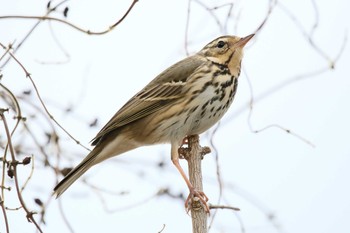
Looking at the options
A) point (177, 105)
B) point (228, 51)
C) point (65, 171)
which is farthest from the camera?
point (228, 51)

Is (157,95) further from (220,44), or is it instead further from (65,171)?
(65,171)

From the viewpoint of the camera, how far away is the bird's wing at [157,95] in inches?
199

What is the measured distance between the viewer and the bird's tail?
4.34 meters

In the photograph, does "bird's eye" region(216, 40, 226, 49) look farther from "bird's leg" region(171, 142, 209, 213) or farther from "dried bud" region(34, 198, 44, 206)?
"dried bud" region(34, 198, 44, 206)

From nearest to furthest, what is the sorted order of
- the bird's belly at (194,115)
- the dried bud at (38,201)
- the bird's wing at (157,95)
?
the dried bud at (38,201), the bird's belly at (194,115), the bird's wing at (157,95)

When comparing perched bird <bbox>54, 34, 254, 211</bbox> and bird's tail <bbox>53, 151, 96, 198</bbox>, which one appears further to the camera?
perched bird <bbox>54, 34, 254, 211</bbox>

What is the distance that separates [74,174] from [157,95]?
106cm

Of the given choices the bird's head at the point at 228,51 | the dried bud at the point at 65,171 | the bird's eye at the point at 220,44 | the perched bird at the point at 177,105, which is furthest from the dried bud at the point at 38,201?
the bird's eye at the point at 220,44

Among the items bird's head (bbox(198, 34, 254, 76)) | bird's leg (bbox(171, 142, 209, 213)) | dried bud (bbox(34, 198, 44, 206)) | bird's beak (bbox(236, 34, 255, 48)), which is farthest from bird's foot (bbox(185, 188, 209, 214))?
bird's beak (bbox(236, 34, 255, 48))

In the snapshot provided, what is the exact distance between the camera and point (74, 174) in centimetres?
448

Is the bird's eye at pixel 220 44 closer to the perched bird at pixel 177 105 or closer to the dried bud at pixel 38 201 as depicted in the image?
the perched bird at pixel 177 105

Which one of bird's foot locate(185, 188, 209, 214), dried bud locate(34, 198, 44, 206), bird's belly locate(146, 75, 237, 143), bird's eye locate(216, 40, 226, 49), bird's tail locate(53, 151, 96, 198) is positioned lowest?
bird's foot locate(185, 188, 209, 214)

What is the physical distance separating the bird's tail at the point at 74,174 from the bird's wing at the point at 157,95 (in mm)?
267

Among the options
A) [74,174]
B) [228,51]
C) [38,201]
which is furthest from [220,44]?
[38,201]
